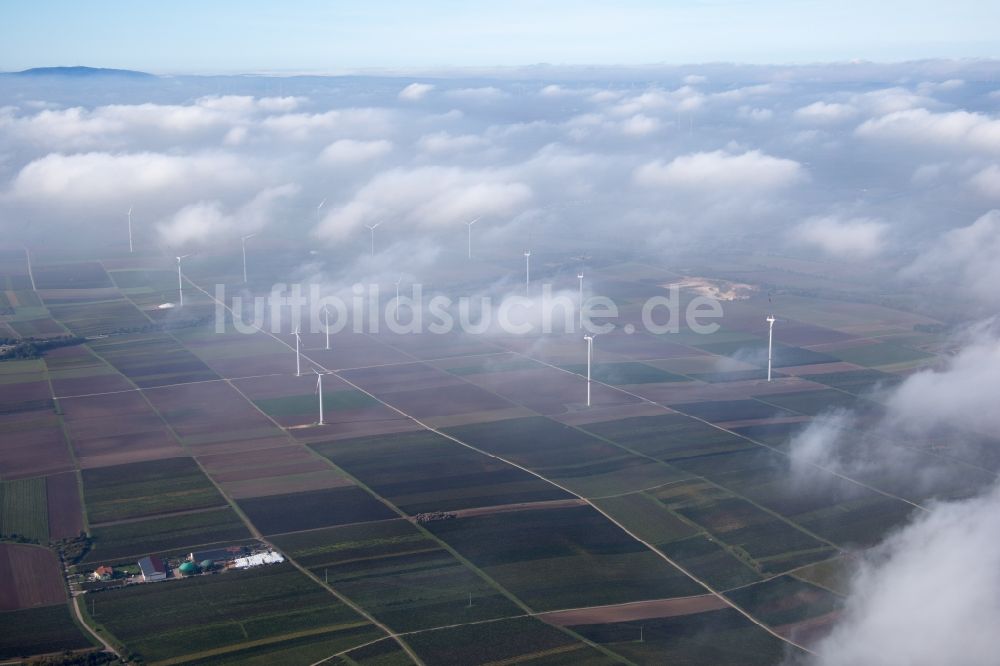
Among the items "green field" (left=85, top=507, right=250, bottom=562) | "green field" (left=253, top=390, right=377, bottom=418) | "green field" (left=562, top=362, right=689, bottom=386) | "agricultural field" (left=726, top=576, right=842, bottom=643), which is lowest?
"agricultural field" (left=726, top=576, right=842, bottom=643)

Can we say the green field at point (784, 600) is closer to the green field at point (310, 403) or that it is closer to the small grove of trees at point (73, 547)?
the small grove of trees at point (73, 547)

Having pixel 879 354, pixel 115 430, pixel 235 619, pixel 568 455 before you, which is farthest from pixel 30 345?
pixel 879 354

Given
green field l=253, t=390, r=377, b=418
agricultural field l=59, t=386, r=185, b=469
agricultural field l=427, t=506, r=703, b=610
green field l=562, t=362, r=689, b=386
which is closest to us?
agricultural field l=427, t=506, r=703, b=610

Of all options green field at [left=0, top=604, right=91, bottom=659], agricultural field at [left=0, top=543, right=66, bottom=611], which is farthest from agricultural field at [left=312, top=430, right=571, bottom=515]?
green field at [left=0, top=604, right=91, bottom=659]

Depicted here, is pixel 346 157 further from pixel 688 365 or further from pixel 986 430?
pixel 986 430

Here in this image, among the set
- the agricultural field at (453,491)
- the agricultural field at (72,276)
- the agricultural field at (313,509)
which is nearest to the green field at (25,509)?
the agricultural field at (453,491)

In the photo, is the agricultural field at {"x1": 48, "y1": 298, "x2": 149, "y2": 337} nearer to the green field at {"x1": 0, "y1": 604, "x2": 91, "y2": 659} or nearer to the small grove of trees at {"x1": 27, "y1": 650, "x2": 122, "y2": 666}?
the green field at {"x1": 0, "y1": 604, "x2": 91, "y2": 659}

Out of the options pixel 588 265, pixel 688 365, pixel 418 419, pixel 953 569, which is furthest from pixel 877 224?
pixel 953 569

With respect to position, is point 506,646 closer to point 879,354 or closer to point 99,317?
point 879,354
